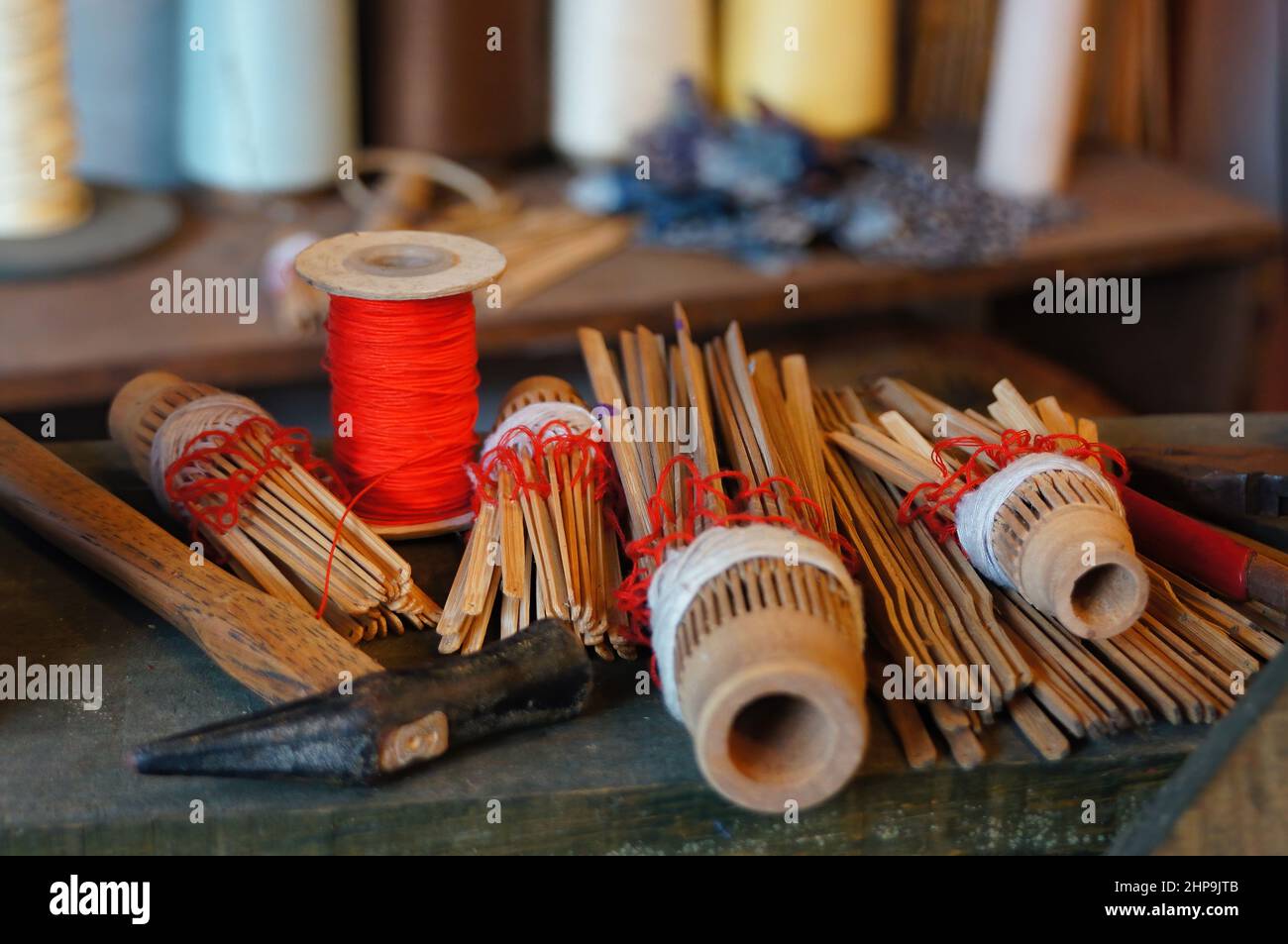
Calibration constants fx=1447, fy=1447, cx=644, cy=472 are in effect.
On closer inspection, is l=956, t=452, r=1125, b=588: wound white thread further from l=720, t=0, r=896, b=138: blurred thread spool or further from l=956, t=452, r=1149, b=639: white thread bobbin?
l=720, t=0, r=896, b=138: blurred thread spool

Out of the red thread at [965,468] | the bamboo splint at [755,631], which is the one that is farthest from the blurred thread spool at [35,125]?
the red thread at [965,468]

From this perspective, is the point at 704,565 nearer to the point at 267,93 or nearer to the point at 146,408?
the point at 146,408

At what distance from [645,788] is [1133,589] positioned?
0.47 metres

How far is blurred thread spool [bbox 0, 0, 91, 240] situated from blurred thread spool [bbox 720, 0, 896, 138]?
1371 mm

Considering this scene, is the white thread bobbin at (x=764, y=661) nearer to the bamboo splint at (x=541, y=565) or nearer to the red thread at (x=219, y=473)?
the bamboo splint at (x=541, y=565)

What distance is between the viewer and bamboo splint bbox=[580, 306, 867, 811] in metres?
1.09

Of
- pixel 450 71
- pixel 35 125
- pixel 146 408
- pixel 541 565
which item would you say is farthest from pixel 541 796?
pixel 450 71

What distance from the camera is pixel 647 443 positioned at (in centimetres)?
146

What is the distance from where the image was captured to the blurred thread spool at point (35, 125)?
2.55 metres

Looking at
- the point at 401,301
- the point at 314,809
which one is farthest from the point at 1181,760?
the point at 401,301

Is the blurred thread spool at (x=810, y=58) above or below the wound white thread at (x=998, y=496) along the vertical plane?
above

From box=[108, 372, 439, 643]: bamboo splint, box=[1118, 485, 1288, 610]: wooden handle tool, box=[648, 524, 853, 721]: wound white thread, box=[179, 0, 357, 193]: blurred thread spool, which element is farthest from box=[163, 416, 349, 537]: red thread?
box=[179, 0, 357, 193]: blurred thread spool

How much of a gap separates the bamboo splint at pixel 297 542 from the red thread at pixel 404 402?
7 centimetres
